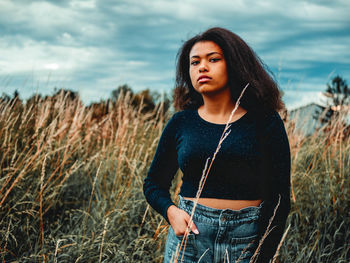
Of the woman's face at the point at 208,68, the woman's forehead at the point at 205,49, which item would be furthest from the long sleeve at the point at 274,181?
the woman's forehead at the point at 205,49

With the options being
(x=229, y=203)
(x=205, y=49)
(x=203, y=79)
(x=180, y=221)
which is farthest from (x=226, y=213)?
(x=205, y=49)

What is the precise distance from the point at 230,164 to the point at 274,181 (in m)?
0.20

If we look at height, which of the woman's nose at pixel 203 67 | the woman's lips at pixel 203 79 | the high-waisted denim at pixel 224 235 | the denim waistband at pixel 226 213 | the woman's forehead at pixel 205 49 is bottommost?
the high-waisted denim at pixel 224 235

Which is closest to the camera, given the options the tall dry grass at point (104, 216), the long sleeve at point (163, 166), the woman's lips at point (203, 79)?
the woman's lips at point (203, 79)

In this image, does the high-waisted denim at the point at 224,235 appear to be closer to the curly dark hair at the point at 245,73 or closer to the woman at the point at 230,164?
the woman at the point at 230,164

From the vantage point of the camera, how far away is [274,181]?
125cm

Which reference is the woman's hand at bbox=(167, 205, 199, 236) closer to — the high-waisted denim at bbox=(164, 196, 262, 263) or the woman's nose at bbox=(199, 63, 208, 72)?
the high-waisted denim at bbox=(164, 196, 262, 263)

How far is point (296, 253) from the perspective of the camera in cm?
244

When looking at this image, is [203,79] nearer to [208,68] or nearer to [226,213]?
[208,68]

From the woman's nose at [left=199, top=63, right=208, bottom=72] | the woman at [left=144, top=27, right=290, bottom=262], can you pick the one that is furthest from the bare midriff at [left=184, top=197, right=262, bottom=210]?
the woman's nose at [left=199, top=63, right=208, bottom=72]

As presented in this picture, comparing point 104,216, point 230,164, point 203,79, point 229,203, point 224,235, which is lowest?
point 104,216

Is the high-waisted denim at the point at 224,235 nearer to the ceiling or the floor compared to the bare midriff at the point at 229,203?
nearer to the floor

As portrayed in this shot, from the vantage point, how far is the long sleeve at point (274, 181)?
4.07 feet

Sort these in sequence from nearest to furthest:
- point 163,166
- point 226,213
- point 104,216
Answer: point 226,213 < point 163,166 < point 104,216
